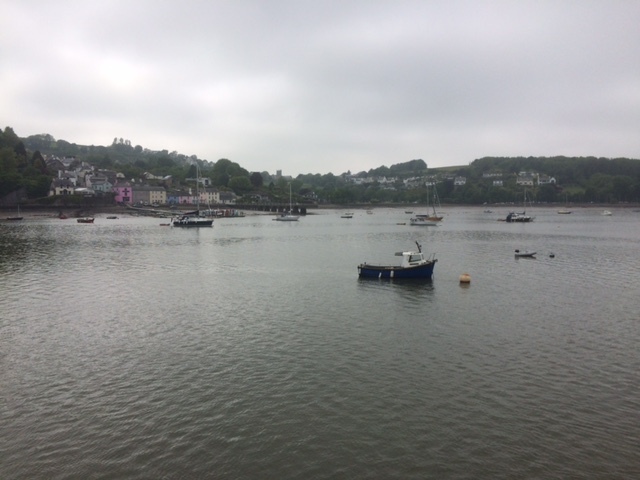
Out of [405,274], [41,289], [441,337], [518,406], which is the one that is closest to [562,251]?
[405,274]

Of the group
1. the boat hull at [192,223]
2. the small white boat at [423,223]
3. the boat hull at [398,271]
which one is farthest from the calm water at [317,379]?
the small white boat at [423,223]

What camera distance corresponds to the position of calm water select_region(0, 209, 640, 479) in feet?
50.5

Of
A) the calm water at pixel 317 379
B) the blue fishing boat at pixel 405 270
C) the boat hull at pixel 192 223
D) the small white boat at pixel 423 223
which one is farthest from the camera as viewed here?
the small white boat at pixel 423 223

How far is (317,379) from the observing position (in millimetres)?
21672

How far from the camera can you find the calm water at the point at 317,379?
15398mm

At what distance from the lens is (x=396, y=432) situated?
17.0 m

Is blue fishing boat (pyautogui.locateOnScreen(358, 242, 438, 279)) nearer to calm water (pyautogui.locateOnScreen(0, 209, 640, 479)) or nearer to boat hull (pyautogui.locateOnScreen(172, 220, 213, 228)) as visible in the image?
calm water (pyautogui.locateOnScreen(0, 209, 640, 479))

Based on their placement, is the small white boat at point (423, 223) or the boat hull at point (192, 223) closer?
the boat hull at point (192, 223)

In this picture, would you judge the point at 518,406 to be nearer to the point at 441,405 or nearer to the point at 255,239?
the point at 441,405

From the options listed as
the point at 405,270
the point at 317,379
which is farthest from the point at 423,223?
the point at 317,379

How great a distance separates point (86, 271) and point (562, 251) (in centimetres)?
7384

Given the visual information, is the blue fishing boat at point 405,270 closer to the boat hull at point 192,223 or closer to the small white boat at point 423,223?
the boat hull at point 192,223

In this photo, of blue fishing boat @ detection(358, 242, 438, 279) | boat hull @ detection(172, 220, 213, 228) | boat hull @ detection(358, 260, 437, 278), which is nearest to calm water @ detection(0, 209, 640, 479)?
boat hull @ detection(358, 260, 437, 278)

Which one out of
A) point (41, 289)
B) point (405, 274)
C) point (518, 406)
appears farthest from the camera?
point (405, 274)
